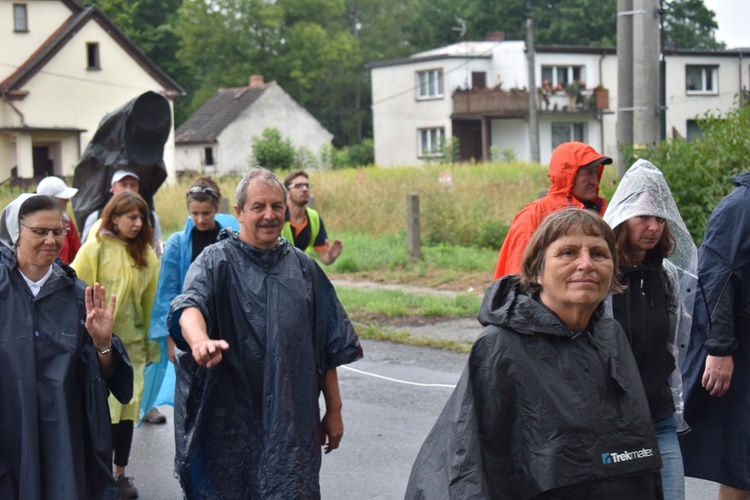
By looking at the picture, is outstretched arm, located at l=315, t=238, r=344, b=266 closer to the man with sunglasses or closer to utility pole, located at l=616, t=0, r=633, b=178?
the man with sunglasses

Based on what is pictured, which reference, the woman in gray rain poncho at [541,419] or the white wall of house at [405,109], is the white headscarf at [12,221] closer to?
the woman in gray rain poncho at [541,419]

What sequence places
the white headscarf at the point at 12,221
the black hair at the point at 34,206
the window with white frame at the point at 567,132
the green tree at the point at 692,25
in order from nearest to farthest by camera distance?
the black hair at the point at 34,206
the white headscarf at the point at 12,221
the window with white frame at the point at 567,132
the green tree at the point at 692,25

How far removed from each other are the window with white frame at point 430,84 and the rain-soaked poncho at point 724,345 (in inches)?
2206

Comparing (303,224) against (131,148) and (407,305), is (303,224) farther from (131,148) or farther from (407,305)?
(407,305)

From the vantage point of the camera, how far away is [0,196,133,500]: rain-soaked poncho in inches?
183

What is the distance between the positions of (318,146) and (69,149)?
2144 cm

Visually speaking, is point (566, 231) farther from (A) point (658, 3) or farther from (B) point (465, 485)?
(A) point (658, 3)

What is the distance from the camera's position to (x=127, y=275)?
711cm

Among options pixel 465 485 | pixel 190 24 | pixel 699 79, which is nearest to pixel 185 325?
pixel 465 485

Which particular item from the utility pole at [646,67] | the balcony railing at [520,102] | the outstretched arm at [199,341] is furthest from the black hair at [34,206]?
the balcony railing at [520,102]

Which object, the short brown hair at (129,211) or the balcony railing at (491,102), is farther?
the balcony railing at (491,102)

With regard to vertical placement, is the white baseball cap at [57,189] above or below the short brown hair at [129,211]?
above

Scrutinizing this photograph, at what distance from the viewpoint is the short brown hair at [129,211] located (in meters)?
7.06

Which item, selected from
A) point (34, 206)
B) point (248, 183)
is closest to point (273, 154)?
point (34, 206)
